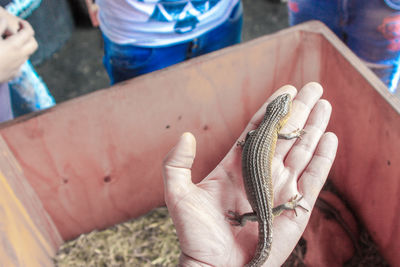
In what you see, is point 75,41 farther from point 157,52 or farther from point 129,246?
point 129,246

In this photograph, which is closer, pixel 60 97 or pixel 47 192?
pixel 47 192

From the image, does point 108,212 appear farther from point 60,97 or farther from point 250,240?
point 60,97

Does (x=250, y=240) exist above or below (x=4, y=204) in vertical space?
below

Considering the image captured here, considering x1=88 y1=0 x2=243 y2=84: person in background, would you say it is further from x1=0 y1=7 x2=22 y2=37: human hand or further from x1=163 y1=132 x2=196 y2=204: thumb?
x1=163 y1=132 x2=196 y2=204: thumb

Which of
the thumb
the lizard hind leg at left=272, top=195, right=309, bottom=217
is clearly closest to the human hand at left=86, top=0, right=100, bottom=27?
the thumb

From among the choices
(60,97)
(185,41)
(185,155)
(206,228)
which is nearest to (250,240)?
(206,228)

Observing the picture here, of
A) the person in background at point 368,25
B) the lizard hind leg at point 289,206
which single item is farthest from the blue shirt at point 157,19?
the lizard hind leg at point 289,206

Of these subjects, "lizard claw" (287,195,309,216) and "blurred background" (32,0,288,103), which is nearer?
"lizard claw" (287,195,309,216)

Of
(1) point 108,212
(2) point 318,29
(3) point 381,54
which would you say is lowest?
(1) point 108,212
